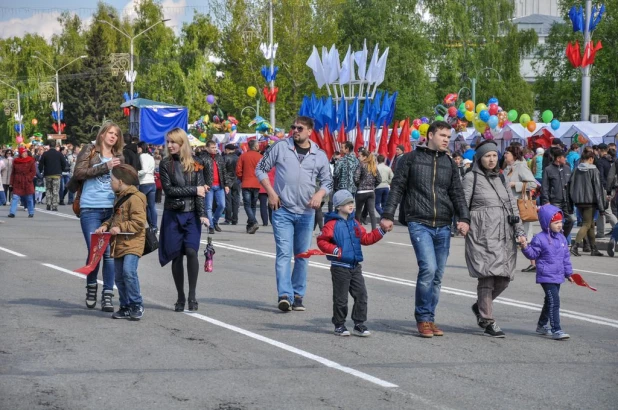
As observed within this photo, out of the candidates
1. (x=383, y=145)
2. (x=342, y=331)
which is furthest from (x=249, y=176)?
(x=342, y=331)

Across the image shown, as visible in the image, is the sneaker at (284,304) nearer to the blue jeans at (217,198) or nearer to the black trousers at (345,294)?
the black trousers at (345,294)

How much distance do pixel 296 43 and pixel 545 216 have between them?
60320 mm

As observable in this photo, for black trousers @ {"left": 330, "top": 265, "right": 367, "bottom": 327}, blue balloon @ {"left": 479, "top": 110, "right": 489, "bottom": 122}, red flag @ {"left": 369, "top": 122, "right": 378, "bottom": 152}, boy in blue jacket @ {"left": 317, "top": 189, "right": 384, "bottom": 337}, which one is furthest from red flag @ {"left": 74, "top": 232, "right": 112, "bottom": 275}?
blue balloon @ {"left": 479, "top": 110, "right": 489, "bottom": 122}

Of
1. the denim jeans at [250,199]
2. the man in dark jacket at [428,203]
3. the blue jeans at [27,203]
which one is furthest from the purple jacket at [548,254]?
the blue jeans at [27,203]

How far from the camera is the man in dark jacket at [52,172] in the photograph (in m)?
30.0

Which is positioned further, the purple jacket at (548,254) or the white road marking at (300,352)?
the purple jacket at (548,254)

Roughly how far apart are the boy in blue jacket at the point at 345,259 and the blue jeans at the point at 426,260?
311 mm

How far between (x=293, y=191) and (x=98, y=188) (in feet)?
5.72

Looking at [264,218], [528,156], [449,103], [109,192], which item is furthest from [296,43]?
[109,192]

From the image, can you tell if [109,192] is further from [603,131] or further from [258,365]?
[603,131]

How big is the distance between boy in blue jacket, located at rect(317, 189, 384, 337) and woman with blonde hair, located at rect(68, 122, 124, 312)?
7.41 feet

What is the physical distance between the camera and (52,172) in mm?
29969

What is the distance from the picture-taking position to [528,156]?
2808cm

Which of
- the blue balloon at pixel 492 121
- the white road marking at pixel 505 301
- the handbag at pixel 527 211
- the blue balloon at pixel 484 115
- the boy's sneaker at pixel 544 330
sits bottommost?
the white road marking at pixel 505 301
